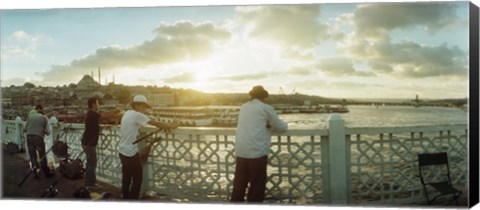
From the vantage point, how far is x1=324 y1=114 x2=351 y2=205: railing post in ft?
21.0

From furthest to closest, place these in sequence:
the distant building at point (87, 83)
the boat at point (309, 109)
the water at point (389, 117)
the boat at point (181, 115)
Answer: the distant building at point (87, 83) → the boat at point (181, 115) → the boat at point (309, 109) → the water at point (389, 117)

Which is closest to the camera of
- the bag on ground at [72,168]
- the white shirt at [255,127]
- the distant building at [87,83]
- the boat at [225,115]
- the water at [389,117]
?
the white shirt at [255,127]

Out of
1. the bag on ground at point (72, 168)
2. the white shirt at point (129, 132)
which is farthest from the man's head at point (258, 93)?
the bag on ground at point (72, 168)

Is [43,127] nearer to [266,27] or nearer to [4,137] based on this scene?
[4,137]

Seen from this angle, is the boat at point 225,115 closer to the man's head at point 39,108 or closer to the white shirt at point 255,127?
the white shirt at point 255,127

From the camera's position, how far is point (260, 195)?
6.40 metres

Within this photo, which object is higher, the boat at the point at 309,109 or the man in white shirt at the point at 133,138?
the boat at the point at 309,109

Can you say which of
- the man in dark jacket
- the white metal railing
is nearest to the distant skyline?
the man in dark jacket

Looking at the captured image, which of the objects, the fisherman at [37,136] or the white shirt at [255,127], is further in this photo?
the fisherman at [37,136]

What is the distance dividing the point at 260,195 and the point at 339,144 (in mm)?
1011

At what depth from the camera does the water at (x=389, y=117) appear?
6531 mm

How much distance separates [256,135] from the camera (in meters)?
6.14

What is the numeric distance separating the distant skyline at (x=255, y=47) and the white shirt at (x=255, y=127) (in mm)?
803

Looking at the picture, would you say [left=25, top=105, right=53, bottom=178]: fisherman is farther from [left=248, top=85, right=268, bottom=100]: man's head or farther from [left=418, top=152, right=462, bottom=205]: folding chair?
[left=418, top=152, right=462, bottom=205]: folding chair
